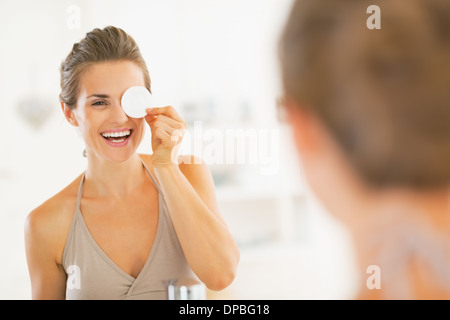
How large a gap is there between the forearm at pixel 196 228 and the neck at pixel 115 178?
6 centimetres

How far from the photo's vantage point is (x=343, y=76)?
0.36 metres

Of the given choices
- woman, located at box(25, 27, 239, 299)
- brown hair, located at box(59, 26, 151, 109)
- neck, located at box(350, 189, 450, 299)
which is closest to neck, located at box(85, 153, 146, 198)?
woman, located at box(25, 27, 239, 299)

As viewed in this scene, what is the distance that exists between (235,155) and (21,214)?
44 centimetres

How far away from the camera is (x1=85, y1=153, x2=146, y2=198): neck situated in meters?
0.94

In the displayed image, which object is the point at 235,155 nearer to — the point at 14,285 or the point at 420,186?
the point at 14,285

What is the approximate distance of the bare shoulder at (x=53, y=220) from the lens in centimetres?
91

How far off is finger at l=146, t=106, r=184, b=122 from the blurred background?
5cm

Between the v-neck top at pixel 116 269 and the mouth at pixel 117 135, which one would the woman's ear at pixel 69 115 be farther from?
the v-neck top at pixel 116 269

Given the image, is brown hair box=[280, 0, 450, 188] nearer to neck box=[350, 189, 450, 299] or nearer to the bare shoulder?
neck box=[350, 189, 450, 299]

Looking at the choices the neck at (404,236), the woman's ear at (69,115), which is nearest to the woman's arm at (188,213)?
→ the woman's ear at (69,115)

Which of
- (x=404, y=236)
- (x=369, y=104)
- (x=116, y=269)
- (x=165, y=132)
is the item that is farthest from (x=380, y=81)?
(x=116, y=269)

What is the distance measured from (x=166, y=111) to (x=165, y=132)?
A: 0.04 meters

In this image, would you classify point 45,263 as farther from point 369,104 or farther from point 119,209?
point 369,104

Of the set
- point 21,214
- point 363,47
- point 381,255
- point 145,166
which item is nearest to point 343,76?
point 363,47
